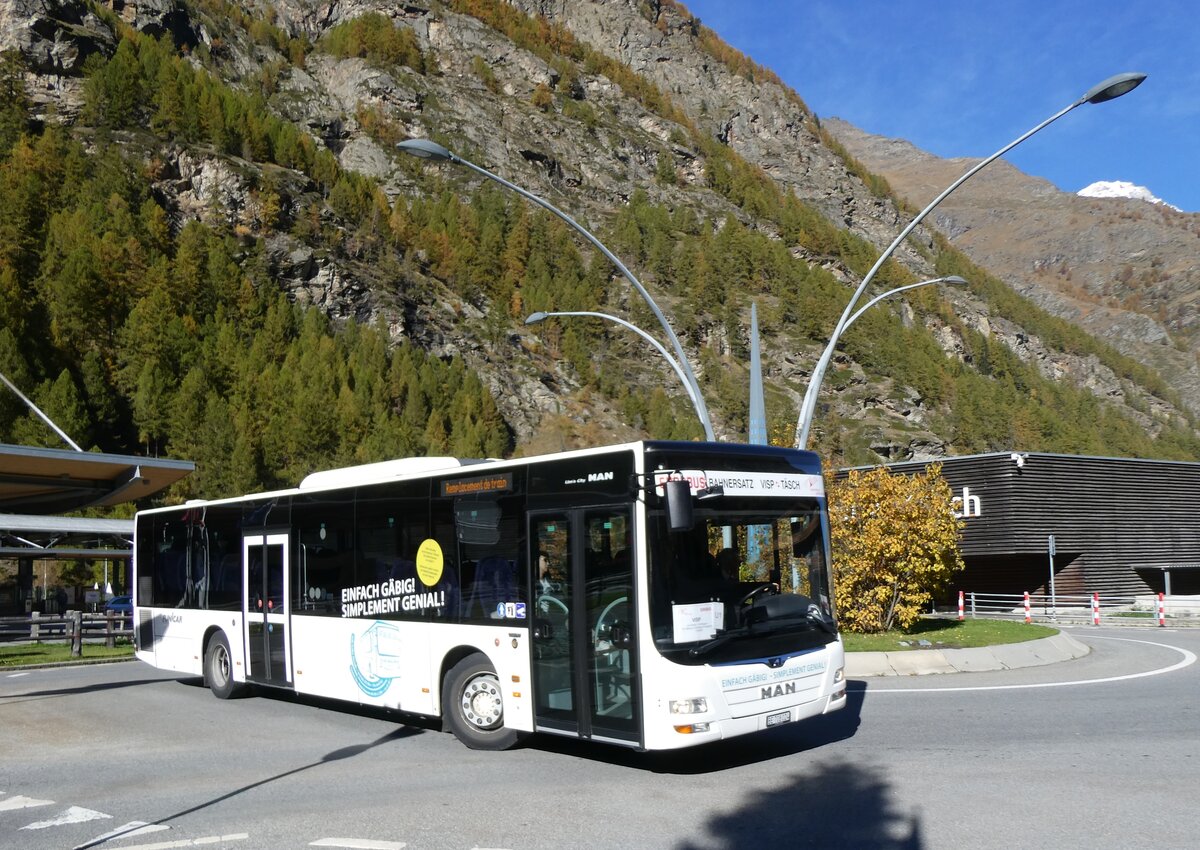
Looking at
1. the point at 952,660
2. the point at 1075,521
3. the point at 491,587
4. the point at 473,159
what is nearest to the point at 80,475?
the point at 491,587

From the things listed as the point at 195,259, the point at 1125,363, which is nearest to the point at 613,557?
the point at 195,259

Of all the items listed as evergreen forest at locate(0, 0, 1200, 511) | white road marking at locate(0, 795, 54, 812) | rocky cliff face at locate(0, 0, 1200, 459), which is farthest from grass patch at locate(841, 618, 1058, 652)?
rocky cliff face at locate(0, 0, 1200, 459)

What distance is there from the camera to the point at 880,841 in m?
6.48

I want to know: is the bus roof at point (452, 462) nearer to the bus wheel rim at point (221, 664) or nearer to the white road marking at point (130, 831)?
the bus wheel rim at point (221, 664)

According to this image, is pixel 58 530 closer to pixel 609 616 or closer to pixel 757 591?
pixel 609 616

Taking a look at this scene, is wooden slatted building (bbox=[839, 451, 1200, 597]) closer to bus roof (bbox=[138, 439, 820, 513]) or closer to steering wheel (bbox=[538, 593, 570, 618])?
bus roof (bbox=[138, 439, 820, 513])

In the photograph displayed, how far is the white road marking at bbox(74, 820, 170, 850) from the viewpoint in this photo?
280 inches

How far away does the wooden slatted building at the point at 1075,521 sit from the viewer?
39156 millimetres

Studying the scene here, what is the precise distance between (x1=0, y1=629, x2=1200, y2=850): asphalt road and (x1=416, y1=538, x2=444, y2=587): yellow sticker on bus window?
5.70 ft

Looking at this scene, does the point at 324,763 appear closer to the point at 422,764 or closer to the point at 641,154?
the point at 422,764

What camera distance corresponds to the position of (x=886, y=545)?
63.3ft

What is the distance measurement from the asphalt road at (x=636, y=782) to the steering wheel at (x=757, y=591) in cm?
145

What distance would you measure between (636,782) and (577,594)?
1639 mm

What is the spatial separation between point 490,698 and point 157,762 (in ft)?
10.9
